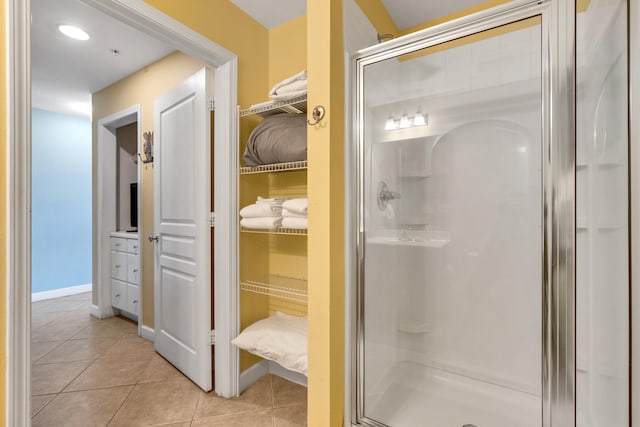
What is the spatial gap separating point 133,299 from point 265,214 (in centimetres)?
220

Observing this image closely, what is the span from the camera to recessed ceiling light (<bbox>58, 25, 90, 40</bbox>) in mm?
2113

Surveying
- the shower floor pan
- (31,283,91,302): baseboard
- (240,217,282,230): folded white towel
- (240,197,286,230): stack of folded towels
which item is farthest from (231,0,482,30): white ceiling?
(31,283,91,302): baseboard

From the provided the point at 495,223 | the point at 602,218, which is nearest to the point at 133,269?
the point at 495,223

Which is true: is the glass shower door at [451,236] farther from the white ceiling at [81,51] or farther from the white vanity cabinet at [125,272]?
the white vanity cabinet at [125,272]

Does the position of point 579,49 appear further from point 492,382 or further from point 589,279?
point 492,382

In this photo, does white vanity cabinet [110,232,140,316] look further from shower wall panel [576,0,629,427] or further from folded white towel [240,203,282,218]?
shower wall panel [576,0,629,427]

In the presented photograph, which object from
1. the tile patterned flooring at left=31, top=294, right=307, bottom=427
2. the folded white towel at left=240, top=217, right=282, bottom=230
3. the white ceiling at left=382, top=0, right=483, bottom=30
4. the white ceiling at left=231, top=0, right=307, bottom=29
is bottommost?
the tile patterned flooring at left=31, top=294, right=307, bottom=427

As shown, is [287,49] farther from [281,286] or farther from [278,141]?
[281,286]

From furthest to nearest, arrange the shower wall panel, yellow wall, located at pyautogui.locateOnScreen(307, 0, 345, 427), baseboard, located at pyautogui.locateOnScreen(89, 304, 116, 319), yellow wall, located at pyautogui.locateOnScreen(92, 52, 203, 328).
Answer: baseboard, located at pyautogui.locateOnScreen(89, 304, 116, 319) < yellow wall, located at pyautogui.locateOnScreen(92, 52, 203, 328) < yellow wall, located at pyautogui.locateOnScreen(307, 0, 345, 427) < the shower wall panel

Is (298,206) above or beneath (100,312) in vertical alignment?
above

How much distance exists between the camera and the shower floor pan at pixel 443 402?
1.41 m

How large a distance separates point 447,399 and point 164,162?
Result: 2.43 metres

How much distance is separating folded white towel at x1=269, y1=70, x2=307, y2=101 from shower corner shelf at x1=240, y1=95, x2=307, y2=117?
0.03 m

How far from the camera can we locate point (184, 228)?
79.7 inches
